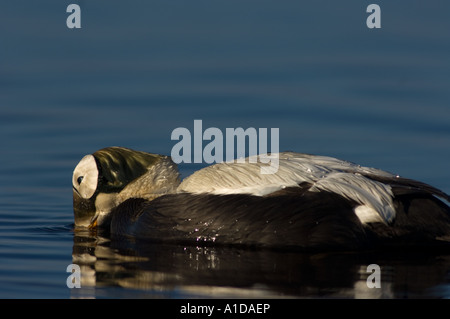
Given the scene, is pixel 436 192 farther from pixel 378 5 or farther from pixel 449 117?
pixel 378 5

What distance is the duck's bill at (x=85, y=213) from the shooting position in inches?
346

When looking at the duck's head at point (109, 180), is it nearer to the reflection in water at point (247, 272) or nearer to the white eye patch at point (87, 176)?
the white eye patch at point (87, 176)

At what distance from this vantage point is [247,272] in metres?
6.94

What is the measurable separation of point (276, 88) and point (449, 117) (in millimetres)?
2230

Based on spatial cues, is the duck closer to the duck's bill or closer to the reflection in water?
the reflection in water

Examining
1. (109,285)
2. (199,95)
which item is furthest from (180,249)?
(199,95)

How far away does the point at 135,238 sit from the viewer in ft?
26.8

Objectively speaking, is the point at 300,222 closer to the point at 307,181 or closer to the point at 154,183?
the point at 307,181

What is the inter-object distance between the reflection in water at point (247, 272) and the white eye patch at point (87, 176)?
2.92 ft

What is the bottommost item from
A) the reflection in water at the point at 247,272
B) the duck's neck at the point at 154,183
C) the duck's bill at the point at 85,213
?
the reflection in water at the point at 247,272

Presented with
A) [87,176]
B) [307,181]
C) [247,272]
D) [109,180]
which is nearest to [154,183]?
[109,180]

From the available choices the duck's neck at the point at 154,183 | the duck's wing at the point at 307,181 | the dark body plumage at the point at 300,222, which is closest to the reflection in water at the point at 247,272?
the dark body plumage at the point at 300,222

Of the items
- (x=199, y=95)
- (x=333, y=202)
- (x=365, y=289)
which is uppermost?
(x=199, y=95)

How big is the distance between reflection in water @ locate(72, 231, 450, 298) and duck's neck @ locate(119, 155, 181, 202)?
2.61 feet
